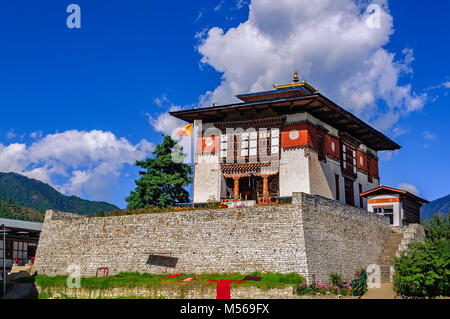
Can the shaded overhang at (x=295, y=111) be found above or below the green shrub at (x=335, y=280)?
above

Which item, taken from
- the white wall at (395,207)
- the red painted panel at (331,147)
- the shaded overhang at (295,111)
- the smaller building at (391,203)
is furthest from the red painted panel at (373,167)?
the white wall at (395,207)

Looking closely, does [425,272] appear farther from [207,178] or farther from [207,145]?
[207,145]

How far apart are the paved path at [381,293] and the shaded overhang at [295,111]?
13.6 meters

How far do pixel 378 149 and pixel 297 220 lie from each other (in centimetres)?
2561

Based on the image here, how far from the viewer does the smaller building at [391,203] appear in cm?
3772

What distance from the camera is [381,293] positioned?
26641 mm

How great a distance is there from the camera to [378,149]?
49.7m

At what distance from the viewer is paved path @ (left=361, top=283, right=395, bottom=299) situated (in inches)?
1011

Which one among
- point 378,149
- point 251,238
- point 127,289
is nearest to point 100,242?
point 127,289

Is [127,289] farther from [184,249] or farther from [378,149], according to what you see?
[378,149]

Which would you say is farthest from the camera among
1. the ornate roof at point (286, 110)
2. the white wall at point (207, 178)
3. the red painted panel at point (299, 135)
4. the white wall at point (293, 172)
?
the white wall at point (207, 178)

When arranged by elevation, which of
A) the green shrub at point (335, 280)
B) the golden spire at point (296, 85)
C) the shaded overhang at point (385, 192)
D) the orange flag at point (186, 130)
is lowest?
the green shrub at point (335, 280)

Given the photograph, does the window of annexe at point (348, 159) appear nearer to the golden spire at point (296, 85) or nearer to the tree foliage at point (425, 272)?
the golden spire at point (296, 85)

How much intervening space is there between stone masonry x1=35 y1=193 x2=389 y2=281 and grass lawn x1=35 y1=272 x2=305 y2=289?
50 cm
